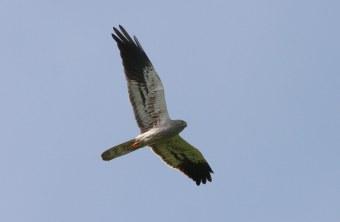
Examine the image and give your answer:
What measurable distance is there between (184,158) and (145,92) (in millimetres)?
2783

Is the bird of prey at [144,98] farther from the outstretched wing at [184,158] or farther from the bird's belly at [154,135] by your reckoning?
the outstretched wing at [184,158]

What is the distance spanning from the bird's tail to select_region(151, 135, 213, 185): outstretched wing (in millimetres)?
1514

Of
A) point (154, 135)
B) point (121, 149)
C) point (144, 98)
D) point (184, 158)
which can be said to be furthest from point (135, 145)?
point (184, 158)

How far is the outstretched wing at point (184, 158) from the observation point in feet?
77.7

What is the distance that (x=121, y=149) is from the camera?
21953mm

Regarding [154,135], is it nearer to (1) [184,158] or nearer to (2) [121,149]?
(2) [121,149]

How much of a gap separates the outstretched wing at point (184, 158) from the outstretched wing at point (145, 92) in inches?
41.1

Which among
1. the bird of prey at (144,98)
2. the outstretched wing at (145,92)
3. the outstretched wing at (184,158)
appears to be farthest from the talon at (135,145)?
the outstretched wing at (184,158)

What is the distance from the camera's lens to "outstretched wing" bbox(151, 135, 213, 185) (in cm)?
2367

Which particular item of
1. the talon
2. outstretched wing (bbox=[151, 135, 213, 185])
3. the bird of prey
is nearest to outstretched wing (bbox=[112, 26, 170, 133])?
the bird of prey

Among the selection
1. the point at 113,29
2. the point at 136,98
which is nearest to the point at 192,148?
the point at 136,98

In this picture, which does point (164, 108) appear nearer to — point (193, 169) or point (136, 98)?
point (136, 98)

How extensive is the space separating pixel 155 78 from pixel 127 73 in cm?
77

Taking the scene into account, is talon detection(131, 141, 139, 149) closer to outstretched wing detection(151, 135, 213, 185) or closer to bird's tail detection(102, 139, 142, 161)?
bird's tail detection(102, 139, 142, 161)
